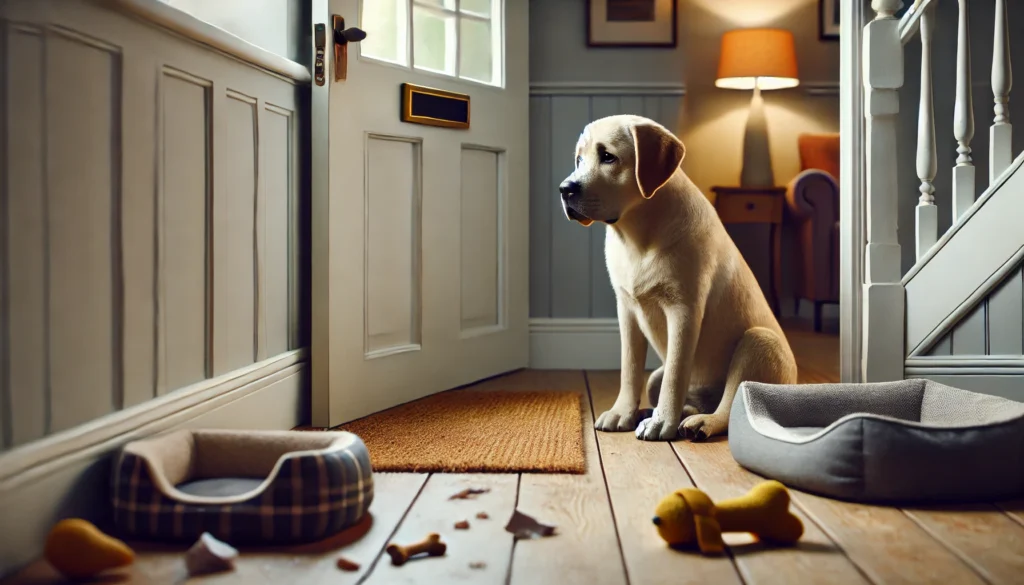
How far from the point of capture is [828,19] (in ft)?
13.4

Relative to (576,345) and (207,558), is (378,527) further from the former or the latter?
(576,345)

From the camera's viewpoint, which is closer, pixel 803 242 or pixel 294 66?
pixel 294 66

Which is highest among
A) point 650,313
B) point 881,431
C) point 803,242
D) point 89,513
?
point 803,242

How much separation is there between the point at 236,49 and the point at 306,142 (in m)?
0.44

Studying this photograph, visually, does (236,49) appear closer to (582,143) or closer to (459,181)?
(582,143)

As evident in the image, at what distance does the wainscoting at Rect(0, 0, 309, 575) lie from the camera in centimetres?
123

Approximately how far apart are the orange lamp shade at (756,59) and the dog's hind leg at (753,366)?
1.97 metres

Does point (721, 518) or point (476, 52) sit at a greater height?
point (476, 52)

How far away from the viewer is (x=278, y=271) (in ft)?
7.14

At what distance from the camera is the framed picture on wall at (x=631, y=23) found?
3.66 meters

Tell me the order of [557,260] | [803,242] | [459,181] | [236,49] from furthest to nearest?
[803,242], [557,260], [459,181], [236,49]

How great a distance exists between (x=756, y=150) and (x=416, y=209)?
2029 millimetres

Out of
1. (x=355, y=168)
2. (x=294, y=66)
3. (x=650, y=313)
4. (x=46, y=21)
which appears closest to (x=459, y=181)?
(x=355, y=168)

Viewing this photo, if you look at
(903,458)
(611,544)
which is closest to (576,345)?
(903,458)
